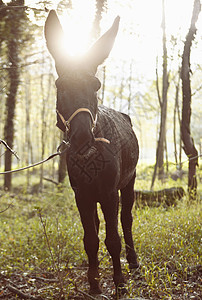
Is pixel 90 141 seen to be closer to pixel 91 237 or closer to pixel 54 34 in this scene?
pixel 54 34

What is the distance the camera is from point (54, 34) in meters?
2.69

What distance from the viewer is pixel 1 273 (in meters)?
4.05

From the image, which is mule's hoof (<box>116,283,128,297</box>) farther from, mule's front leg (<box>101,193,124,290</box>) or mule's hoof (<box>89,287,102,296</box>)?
mule's hoof (<box>89,287,102,296</box>)

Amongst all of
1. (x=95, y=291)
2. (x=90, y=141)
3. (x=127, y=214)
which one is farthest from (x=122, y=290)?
(x=90, y=141)

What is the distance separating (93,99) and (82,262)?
112 inches

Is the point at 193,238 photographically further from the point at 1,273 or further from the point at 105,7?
the point at 105,7

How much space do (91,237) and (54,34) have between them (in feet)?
7.06

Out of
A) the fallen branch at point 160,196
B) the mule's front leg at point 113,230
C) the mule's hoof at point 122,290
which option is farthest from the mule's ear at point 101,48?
the fallen branch at point 160,196

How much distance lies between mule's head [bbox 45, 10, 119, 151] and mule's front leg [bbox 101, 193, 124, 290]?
0.87 metres

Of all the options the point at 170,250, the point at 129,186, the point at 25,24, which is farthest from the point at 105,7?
the point at 170,250

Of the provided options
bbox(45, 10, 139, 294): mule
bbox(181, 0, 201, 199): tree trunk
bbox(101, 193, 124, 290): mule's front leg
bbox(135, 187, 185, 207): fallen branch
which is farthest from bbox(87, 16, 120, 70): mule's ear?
bbox(135, 187, 185, 207): fallen branch

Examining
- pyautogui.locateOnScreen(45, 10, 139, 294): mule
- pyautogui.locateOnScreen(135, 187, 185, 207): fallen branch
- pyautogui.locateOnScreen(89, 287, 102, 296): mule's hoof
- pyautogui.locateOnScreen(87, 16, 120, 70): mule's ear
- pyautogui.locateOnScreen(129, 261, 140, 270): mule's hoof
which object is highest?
pyautogui.locateOnScreen(87, 16, 120, 70): mule's ear

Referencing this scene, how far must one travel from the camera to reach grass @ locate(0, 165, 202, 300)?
129 inches

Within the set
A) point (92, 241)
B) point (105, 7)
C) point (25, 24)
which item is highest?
point (105, 7)
